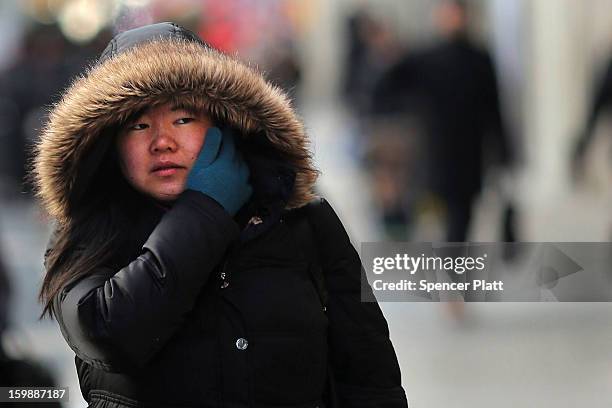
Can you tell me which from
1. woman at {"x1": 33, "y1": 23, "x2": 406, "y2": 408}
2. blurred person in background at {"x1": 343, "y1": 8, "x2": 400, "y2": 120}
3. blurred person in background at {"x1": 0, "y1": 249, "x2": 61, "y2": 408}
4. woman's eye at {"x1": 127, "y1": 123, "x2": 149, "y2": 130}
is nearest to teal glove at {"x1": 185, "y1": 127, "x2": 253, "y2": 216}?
woman at {"x1": 33, "y1": 23, "x2": 406, "y2": 408}

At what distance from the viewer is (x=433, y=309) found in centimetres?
340

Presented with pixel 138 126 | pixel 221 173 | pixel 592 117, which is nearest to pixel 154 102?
pixel 138 126

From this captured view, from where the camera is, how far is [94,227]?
2.15m

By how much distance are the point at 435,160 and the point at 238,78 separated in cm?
161

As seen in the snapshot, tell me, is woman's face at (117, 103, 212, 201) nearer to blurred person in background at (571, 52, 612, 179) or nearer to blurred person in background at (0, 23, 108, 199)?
blurred person in background at (0, 23, 108, 199)

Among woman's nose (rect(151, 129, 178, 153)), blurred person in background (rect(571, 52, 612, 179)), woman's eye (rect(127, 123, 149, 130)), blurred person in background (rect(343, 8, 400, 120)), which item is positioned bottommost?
woman's nose (rect(151, 129, 178, 153))

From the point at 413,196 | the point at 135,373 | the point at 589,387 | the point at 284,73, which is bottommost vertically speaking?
the point at 135,373

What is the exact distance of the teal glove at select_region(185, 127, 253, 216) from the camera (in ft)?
6.81

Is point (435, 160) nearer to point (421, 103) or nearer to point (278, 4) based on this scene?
point (421, 103)

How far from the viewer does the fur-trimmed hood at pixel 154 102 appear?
2.11m

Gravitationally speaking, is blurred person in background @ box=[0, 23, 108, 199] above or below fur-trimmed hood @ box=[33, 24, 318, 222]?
above

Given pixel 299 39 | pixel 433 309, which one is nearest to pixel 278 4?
pixel 299 39

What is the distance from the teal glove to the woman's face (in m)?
0.03

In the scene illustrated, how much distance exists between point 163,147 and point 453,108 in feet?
5.77
